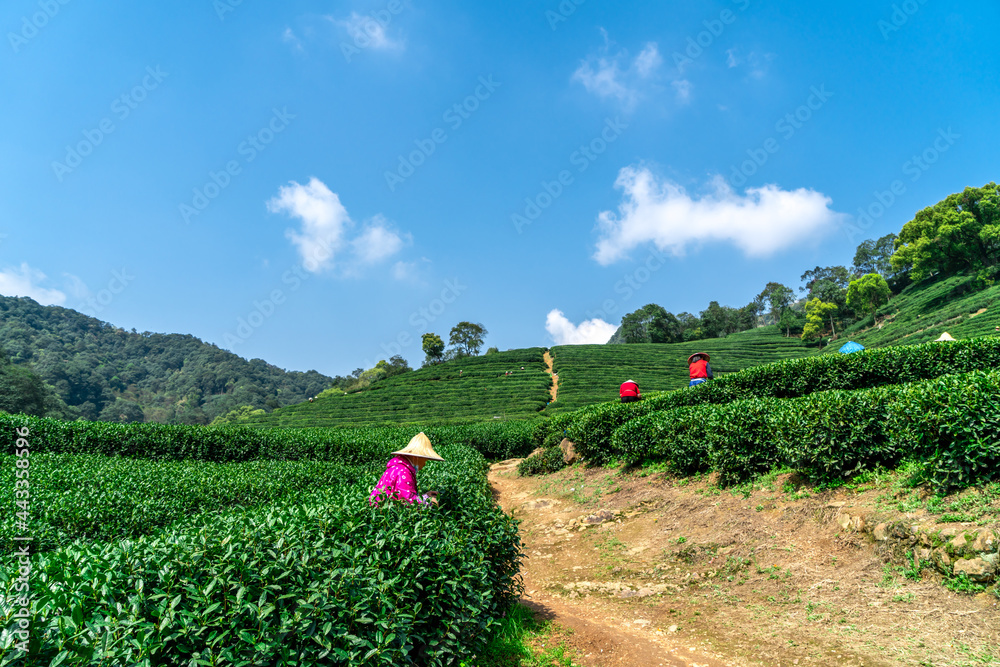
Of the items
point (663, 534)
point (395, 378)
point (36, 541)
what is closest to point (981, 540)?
point (663, 534)

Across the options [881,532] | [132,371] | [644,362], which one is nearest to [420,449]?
[881,532]

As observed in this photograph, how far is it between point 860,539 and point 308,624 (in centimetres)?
582

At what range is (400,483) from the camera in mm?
4902

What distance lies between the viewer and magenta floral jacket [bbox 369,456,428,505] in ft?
15.1

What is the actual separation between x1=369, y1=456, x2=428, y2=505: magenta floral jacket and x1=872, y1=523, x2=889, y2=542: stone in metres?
4.88

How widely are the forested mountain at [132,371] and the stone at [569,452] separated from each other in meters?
66.7

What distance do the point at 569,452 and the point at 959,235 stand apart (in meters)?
62.8

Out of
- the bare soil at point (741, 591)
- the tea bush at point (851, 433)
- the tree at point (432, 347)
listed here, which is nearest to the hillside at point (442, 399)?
the tree at point (432, 347)

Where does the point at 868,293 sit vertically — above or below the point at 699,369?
above

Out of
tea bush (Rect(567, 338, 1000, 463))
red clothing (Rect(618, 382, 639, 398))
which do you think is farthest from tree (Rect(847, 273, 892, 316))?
tea bush (Rect(567, 338, 1000, 463))

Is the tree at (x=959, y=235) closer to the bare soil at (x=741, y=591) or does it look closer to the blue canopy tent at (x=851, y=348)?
the blue canopy tent at (x=851, y=348)

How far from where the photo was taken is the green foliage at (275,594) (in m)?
2.27

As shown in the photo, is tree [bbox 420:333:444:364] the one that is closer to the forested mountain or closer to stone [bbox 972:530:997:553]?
the forested mountain

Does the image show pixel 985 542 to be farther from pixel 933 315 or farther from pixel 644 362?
pixel 644 362
